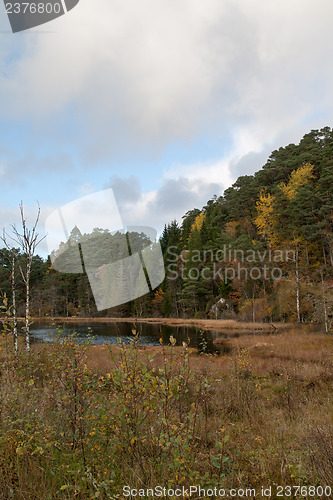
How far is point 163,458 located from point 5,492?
57.3 inches

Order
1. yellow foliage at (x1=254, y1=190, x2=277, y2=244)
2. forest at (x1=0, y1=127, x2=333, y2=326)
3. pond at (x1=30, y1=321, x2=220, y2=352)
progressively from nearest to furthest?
pond at (x1=30, y1=321, x2=220, y2=352), forest at (x1=0, y1=127, x2=333, y2=326), yellow foliage at (x1=254, y1=190, x2=277, y2=244)

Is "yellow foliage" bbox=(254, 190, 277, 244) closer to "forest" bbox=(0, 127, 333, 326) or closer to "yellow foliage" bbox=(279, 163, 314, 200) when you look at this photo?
"forest" bbox=(0, 127, 333, 326)

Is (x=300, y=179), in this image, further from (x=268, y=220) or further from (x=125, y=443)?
(x=125, y=443)

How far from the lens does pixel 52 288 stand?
54688 millimetres

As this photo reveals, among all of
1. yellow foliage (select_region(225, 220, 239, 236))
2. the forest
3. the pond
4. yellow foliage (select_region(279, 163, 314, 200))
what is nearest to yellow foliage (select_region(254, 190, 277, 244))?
the forest

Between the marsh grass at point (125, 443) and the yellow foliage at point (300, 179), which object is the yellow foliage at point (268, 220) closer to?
the yellow foliage at point (300, 179)

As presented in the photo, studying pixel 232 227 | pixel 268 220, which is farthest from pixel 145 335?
pixel 232 227

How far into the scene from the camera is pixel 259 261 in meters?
35.2

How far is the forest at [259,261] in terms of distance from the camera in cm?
2969

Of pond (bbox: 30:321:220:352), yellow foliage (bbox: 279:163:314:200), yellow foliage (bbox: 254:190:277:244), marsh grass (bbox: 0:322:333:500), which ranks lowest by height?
pond (bbox: 30:321:220:352)

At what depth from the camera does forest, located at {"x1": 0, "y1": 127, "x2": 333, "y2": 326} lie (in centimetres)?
2969

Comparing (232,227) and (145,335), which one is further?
(232,227)

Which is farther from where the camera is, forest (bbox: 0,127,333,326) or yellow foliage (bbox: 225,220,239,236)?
yellow foliage (bbox: 225,220,239,236)

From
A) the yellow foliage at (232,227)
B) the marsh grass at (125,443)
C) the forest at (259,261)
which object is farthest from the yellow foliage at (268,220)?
the marsh grass at (125,443)
